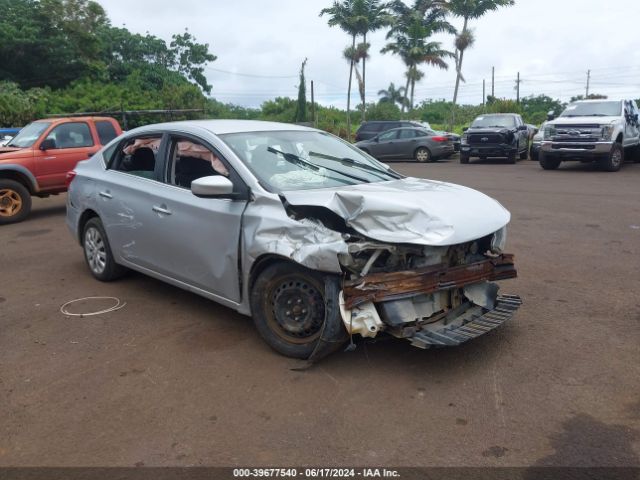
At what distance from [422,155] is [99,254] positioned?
61.7 ft

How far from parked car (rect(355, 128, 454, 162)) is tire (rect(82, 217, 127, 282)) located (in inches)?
702

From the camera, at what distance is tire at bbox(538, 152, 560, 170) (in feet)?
59.3

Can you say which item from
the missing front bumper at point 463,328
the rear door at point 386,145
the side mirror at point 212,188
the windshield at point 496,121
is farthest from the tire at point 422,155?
the side mirror at point 212,188

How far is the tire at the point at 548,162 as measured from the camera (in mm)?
18061

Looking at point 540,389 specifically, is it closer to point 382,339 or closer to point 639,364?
point 639,364

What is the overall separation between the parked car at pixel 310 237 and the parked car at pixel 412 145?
18.2 m

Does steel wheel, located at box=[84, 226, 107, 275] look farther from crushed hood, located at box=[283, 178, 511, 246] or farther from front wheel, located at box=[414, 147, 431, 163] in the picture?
front wheel, located at box=[414, 147, 431, 163]

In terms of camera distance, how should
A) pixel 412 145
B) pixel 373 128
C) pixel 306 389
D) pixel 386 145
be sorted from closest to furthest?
pixel 306 389
pixel 412 145
pixel 386 145
pixel 373 128

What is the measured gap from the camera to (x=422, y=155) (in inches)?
926

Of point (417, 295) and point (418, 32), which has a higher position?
point (418, 32)

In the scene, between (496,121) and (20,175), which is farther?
(496,121)

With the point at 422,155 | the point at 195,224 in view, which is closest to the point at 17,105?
the point at 422,155

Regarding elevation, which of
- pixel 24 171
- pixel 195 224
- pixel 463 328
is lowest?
pixel 463 328

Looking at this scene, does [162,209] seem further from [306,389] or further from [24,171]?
[24,171]
